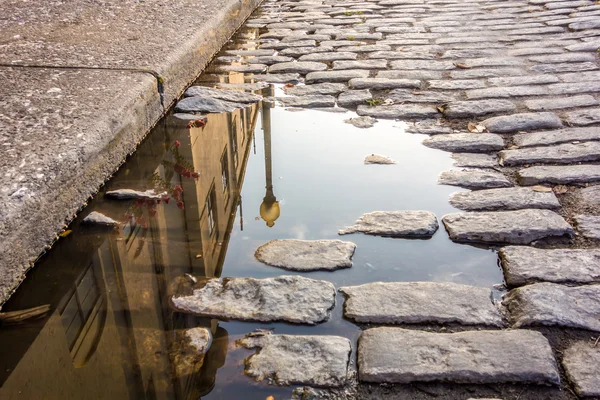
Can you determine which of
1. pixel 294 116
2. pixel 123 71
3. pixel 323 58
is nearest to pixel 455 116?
pixel 294 116

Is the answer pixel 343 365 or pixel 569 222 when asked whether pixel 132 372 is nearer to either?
pixel 343 365

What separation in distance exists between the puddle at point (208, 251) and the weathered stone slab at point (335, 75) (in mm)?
889

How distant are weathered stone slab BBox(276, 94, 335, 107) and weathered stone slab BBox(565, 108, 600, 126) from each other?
1.35 metres

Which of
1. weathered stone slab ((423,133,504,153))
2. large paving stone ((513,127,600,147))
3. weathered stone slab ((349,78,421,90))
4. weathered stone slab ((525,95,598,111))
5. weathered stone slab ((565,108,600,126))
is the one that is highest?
weathered stone slab ((349,78,421,90))

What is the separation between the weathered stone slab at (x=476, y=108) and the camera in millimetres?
3324

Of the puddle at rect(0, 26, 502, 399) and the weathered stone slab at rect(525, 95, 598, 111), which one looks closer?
the puddle at rect(0, 26, 502, 399)

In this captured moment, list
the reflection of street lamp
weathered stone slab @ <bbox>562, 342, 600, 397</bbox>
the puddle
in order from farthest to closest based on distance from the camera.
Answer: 1. the reflection of street lamp
2. the puddle
3. weathered stone slab @ <bbox>562, 342, 600, 397</bbox>

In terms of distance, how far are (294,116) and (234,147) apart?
2.16 ft

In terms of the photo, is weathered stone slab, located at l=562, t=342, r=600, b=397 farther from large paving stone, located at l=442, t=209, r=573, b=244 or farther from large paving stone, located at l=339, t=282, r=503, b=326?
large paving stone, located at l=442, t=209, r=573, b=244

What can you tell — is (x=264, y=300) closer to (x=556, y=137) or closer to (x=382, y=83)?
(x=556, y=137)

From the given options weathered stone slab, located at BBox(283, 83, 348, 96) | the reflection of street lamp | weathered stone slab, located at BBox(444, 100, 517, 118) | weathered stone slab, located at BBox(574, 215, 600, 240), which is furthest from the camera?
weathered stone slab, located at BBox(283, 83, 348, 96)

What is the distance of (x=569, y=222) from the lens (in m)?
2.21

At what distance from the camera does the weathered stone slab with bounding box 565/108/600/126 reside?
3094 millimetres

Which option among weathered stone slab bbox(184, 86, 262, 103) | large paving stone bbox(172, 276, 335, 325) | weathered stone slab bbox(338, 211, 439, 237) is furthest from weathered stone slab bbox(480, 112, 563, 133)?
large paving stone bbox(172, 276, 335, 325)
